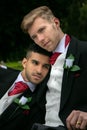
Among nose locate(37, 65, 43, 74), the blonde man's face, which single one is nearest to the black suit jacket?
nose locate(37, 65, 43, 74)

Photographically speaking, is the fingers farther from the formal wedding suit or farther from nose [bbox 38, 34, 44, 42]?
nose [bbox 38, 34, 44, 42]

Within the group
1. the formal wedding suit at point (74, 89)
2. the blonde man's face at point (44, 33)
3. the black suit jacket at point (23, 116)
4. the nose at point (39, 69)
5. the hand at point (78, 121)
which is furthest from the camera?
the black suit jacket at point (23, 116)

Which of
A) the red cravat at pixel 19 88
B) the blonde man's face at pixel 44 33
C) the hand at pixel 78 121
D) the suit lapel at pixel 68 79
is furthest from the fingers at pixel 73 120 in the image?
the red cravat at pixel 19 88

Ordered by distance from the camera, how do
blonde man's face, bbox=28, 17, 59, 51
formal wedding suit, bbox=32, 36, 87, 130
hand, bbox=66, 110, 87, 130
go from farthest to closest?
blonde man's face, bbox=28, 17, 59, 51 → formal wedding suit, bbox=32, 36, 87, 130 → hand, bbox=66, 110, 87, 130

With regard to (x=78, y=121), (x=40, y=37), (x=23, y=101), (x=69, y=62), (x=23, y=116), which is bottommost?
(x=23, y=116)

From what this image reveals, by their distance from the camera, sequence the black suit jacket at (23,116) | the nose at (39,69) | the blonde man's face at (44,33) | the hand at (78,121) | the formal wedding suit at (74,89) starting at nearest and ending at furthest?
1. the hand at (78,121)
2. the formal wedding suit at (74,89)
3. the blonde man's face at (44,33)
4. the nose at (39,69)
5. the black suit jacket at (23,116)

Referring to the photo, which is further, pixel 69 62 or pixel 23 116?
pixel 23 116

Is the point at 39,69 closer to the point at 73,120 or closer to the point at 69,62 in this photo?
the point at 69,62

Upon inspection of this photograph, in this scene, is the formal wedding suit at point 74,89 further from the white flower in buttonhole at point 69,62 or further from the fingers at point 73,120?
the fingers at point 73,120

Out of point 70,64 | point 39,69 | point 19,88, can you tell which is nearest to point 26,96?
point 19,88

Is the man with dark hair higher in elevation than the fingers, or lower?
lower

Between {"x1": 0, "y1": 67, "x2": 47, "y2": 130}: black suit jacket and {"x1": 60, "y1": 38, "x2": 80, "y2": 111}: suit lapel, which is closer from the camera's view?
{"x1": 60, "y1": 38, "x2": 80, "y2": 111}: suit lapel

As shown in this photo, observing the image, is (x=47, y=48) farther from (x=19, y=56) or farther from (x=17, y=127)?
(x=19, y=56)

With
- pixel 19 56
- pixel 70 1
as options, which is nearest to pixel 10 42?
pixel 19 56
